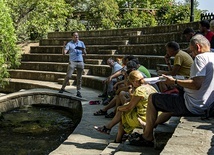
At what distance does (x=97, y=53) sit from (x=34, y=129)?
21.6ft

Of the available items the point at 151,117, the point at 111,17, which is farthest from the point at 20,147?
the point at 111,17

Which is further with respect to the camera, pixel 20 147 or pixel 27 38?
pixel 27 38

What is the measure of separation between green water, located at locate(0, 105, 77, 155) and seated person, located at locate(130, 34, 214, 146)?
8.39 ft

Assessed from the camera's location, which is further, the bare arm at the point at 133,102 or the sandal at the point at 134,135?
the bare arm at the point at 133,102

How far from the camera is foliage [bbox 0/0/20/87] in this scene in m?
11.3

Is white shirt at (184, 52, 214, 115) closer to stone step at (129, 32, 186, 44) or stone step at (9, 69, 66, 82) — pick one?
stone step at (129, 32, 186, 44)

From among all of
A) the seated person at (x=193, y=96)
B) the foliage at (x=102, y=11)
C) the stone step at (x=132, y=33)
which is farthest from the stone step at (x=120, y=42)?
the seated person at (x=193, y=96)

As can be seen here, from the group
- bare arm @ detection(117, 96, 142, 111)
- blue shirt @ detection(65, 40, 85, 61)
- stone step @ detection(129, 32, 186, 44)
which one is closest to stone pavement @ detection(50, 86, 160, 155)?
bare arm @ detection(117, 96, 142, 111)

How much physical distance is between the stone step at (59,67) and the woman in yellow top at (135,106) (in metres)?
6.71

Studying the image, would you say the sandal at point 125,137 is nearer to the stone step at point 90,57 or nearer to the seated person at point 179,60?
the seated person at point 179,60

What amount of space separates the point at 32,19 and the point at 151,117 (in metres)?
13.6

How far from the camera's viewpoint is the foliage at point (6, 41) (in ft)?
37.0

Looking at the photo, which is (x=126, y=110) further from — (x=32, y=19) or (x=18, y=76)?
(x=32, y=19)

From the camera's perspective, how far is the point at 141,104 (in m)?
4.80
